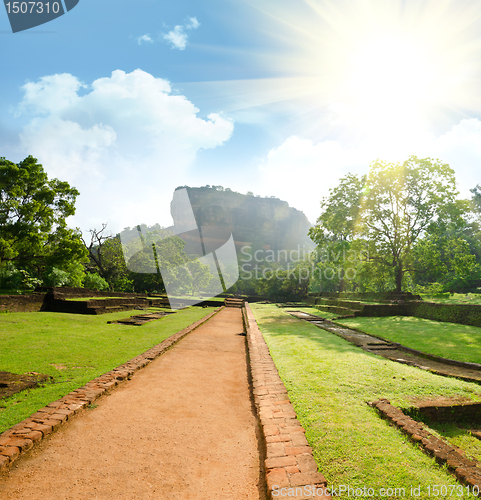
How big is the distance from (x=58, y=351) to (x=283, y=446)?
5647 millimetres

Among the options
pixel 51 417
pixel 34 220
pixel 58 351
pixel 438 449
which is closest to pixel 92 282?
pixel 34 220

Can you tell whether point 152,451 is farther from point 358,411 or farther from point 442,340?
point 442,340

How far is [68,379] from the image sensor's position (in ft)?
14.6

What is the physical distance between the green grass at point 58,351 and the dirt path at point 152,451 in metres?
0.75

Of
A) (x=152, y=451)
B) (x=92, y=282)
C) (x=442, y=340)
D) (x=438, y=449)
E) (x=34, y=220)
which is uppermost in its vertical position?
(x=34, y=220)

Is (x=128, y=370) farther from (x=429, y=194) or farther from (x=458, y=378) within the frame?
(x=429, y=194)

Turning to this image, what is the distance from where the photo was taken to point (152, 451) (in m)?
2.75

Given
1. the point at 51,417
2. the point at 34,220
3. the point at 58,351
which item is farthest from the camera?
the point at 34,220

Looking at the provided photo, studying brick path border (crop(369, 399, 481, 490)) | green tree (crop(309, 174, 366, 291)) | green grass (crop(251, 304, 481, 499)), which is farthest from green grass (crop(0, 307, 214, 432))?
green tree (crop(309, 174, 366, 291))

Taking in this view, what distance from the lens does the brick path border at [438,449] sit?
222cm

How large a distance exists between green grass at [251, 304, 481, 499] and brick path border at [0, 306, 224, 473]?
2.72 m

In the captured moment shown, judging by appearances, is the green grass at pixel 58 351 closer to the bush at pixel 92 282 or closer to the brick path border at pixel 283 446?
the brick path border at pixel 283 446

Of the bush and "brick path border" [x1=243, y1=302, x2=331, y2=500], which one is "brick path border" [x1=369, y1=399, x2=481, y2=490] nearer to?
"brick path border" [x1=243, y1=302, x2=331, y2=500]

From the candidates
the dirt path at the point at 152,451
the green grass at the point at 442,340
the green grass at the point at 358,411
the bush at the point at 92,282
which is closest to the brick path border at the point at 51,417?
the dirt path at the point at 152,451
